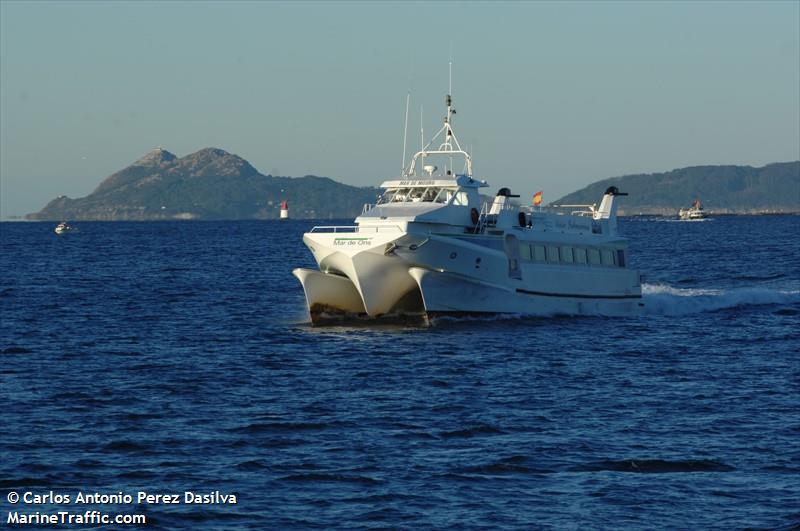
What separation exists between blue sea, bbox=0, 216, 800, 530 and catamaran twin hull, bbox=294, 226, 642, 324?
1.25 m

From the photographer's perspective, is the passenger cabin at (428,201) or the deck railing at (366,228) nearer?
the deck railing at (366,228)

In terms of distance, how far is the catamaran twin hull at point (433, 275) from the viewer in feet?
154

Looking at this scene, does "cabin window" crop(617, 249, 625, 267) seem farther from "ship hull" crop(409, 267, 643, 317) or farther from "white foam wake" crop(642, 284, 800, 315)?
"white foam wake" crop(642, 284, 800, 315)

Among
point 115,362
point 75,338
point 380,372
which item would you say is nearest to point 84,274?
point 75,338

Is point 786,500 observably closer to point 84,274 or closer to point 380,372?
point 380,372

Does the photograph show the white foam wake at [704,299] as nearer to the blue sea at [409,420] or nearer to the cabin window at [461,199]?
the blue sea at [409,420]

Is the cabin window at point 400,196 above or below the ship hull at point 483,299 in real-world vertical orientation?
above

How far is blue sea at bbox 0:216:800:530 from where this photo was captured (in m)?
21.4

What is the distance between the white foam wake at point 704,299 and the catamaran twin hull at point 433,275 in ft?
30.1

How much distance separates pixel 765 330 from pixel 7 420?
32.5 meters

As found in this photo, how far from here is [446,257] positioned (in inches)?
1863

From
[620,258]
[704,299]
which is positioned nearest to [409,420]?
[620,258]

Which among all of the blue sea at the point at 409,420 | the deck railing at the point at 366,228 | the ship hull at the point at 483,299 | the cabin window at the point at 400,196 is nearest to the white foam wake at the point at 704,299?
the blue sea at the point at 409,420

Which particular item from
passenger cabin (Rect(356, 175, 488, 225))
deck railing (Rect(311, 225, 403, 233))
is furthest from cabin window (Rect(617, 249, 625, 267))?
deck railing (Rect(311, 225, 403, 233))
